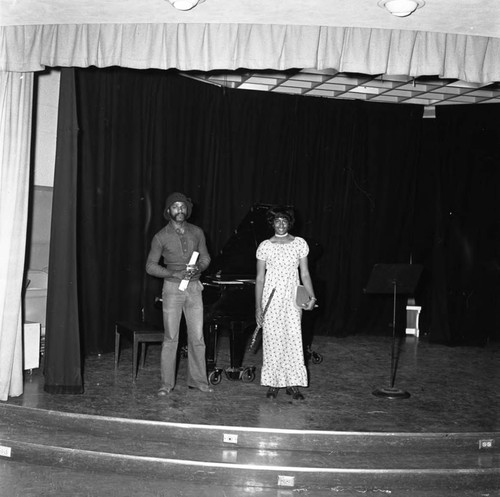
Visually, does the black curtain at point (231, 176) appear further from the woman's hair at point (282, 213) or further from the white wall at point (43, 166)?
the woman's hair at point (282, 213)

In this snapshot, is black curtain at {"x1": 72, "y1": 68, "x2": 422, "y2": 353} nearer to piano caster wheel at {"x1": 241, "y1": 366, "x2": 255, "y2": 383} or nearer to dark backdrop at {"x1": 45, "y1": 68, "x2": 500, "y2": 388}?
dark backdrop at {"x1": 45, "y1": 68, "x2": 500, "y2": 388}

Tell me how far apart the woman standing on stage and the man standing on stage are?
506mm

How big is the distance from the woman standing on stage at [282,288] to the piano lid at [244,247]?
774 mm

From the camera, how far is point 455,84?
27.0ft

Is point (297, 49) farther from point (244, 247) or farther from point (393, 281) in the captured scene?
point (393, 281)

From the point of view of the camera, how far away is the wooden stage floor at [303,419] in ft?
15.2

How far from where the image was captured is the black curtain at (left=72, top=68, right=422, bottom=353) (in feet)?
25.4

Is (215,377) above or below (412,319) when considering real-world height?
below

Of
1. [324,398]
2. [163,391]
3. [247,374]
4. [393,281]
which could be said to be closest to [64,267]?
[163,391]

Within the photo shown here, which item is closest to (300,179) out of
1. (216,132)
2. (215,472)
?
(216,132)

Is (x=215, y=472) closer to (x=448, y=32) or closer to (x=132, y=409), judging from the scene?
(x=132, y=409)

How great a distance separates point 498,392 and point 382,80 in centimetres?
391

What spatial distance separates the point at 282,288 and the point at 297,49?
189cm

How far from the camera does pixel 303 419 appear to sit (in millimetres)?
5328
